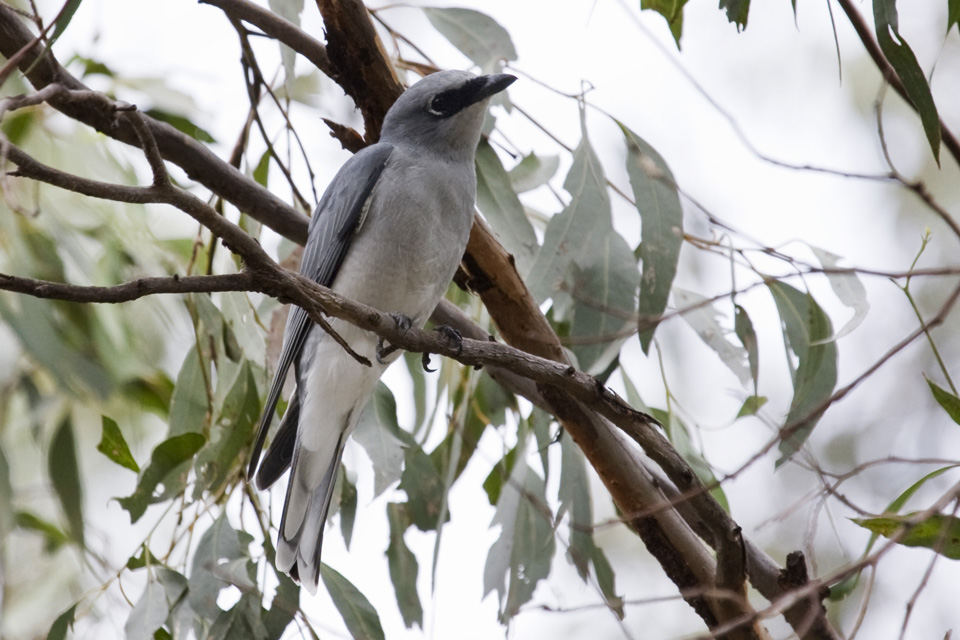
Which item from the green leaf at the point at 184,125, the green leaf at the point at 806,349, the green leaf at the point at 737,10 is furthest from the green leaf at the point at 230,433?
the green leaf at the point at 737,10

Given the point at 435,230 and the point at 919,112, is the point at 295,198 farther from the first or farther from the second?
the point at 919,112

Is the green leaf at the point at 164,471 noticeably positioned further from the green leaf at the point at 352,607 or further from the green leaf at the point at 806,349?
the green leaf at the point at 806,349

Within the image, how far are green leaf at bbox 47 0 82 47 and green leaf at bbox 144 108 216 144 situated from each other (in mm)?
1579

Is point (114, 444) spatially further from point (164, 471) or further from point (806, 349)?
point (806, 349)

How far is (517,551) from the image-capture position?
115 inches

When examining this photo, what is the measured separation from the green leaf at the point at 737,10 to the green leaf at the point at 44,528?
315 centimetres

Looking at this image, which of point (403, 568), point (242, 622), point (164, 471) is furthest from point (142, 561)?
point (403, 568)

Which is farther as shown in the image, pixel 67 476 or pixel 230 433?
pixel 67 476

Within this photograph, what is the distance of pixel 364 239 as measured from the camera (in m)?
2.80

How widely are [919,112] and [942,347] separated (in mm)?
4894

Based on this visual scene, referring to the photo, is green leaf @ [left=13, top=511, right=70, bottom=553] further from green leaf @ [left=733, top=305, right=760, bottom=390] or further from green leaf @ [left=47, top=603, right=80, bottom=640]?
green leaf @ [left=733, top=305, right=760, bottom=390]

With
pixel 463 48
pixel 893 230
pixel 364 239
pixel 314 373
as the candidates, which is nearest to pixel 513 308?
pixel 364 239

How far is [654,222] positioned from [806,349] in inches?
23.8

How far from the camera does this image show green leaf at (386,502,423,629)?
2898 mm
